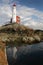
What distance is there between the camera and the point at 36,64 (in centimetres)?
3953

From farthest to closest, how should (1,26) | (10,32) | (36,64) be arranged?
(1,26)
(10,32)
(36,64)

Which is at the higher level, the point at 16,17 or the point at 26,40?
the point at 16,17

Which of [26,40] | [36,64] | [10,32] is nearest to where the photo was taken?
[36,64]

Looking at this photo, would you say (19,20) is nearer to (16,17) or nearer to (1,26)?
(16,17)

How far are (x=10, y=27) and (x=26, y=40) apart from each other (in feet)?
99.9

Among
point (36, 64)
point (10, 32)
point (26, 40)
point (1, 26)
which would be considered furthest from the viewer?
point (1, 26)

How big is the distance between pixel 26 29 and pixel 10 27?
14158 millimetres

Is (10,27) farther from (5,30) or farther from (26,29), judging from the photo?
(26,29)

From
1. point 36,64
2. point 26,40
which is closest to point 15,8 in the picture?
A: point 26,40

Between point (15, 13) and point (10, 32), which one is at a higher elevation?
point (15, 13)

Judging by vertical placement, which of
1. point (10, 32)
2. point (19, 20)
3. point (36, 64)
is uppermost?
point (19, 20)

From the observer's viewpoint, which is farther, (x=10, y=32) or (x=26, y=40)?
(x=10, y=32)

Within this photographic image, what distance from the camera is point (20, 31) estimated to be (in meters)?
128

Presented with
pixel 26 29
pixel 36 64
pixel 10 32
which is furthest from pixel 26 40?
pixel 36 64
